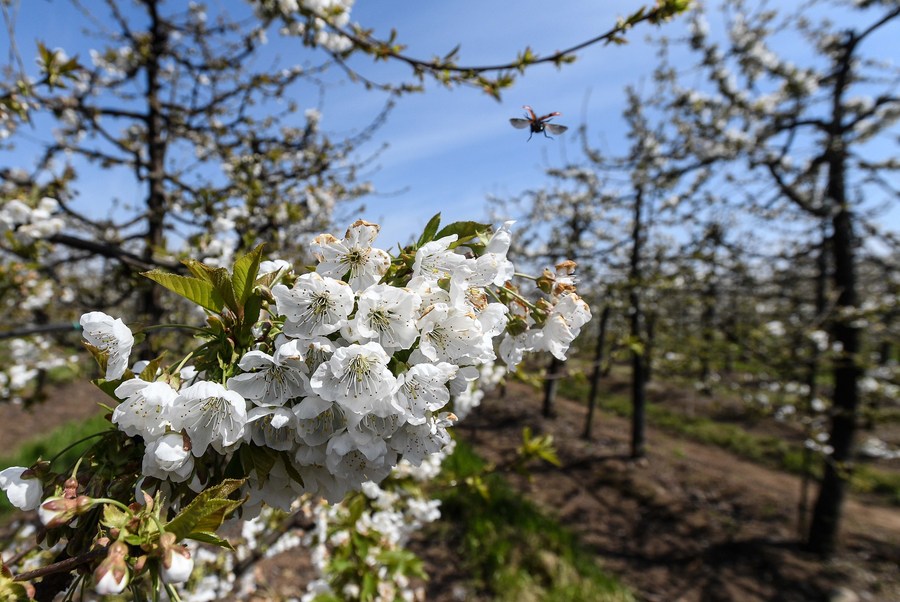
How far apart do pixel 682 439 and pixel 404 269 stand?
35.7ft

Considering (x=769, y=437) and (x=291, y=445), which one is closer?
(x=291, y=445)

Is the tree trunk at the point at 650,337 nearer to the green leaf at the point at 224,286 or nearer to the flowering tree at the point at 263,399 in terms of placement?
the flowering tree at the point at 263,399

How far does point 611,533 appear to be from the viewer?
5828 mm

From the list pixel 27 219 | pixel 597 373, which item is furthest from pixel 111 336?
pixel 597 373

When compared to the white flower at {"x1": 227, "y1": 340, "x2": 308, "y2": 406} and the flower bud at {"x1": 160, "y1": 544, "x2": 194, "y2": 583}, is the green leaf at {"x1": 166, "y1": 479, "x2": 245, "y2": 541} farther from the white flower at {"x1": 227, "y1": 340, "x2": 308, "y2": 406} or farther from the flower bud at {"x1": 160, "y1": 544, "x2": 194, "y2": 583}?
the white flower at {"x1": 227, "y1": 340, "x2": 308, "y2": 406}

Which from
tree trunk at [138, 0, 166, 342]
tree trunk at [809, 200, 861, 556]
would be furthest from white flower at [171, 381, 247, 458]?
tree trunk at [809, 200, 861, 556]

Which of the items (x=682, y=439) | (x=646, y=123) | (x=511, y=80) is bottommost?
(x=682, y=439)

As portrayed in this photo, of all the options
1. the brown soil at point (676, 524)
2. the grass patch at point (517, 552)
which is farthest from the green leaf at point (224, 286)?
the grass patch at point (517, 552)

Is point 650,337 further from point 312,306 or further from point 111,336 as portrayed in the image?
point 111,336

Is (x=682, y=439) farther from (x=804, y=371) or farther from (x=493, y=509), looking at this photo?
(x=493, y=509)

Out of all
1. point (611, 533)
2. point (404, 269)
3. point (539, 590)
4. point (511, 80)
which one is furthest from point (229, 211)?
point (611, 533)

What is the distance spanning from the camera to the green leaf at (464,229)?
34.4 inches

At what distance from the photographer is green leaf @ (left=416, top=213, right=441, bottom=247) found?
86 cm

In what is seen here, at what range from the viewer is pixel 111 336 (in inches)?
30.8
